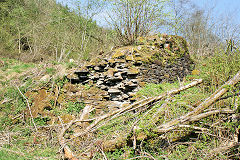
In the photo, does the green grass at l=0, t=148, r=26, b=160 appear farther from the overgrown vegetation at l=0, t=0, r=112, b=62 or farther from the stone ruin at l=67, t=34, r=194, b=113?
the overgrown vegetation at l=0, t=0, r=112, b=62

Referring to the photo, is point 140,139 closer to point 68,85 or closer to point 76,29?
point 68,85

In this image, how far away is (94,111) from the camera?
19.3 feet

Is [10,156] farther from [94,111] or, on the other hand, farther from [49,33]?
[49,33]

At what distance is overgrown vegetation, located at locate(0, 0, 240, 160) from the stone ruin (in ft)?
0.96

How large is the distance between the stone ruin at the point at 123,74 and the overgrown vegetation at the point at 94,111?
29cm

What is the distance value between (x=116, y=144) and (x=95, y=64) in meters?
4.01

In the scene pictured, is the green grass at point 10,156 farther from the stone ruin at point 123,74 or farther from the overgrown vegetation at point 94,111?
the stone ruin at point 123,74

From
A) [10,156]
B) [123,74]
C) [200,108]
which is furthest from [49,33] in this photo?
[200,108]

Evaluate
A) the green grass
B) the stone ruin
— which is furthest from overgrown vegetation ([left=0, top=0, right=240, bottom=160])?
the stone ruin

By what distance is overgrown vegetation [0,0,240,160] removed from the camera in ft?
8.85

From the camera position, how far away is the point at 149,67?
637 centimetres

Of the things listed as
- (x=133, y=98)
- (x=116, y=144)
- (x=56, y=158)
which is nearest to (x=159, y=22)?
(x=133, y=98)

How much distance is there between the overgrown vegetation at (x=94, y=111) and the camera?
2697mm

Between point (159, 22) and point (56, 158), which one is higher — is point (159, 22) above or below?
above
